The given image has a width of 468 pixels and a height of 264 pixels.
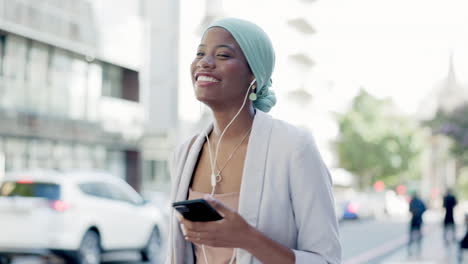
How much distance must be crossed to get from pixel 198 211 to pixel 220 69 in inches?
18.6

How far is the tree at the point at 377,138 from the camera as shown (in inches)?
2640

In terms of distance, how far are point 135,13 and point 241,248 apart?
3184 centimetres

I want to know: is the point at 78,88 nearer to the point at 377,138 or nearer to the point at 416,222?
the point at 416,222

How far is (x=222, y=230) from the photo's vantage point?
5.56ft

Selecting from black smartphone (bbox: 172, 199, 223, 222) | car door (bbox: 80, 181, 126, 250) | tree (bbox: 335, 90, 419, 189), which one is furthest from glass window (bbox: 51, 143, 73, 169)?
tree (bbox: 335, 90, 419, 189)

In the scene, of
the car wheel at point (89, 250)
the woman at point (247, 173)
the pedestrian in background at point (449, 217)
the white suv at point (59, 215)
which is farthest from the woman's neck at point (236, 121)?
the pedestrian in background at point (449, 217)

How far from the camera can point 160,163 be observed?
38375 mm

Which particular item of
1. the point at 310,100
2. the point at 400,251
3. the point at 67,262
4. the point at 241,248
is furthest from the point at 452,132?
the point at 310,100

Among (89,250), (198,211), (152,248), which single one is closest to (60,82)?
(152,248)

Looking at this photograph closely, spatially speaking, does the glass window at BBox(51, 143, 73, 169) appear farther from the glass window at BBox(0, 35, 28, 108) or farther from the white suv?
the white suv

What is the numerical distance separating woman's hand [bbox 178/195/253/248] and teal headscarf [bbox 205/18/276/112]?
0.47 m

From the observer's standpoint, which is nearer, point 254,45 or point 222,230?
point 222,230

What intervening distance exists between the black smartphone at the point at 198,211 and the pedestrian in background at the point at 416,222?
16.0 meters

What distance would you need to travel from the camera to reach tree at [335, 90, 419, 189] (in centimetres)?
6706
